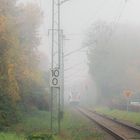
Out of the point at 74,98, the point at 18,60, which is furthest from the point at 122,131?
the point at 74,98

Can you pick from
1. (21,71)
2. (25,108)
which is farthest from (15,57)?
(25,108)

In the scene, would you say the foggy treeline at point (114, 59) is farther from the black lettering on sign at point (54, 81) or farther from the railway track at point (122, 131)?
the black lettering on sign at point (54, 81)

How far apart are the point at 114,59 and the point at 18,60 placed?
65.1 meters

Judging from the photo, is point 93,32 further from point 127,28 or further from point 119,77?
point 119,77

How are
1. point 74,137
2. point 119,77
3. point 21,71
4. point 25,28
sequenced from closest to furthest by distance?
1. point 74,137
2. point 21,71
3. point 25,28
4. point 119,77

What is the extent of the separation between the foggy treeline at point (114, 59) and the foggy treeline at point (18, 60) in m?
46.0

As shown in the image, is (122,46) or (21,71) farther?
(122,46)

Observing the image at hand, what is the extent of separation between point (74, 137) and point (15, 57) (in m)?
15.1

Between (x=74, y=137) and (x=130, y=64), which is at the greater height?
(x=130, y=64)

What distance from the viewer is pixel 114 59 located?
347 feet

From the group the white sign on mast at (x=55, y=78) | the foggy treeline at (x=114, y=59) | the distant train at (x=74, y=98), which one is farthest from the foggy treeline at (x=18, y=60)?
the distant train at (x=74, y=98)

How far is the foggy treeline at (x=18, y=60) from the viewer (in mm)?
35469

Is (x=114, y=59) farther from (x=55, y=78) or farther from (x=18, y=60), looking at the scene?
(x=55, y=78)

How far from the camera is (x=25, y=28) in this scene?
2084 inches
